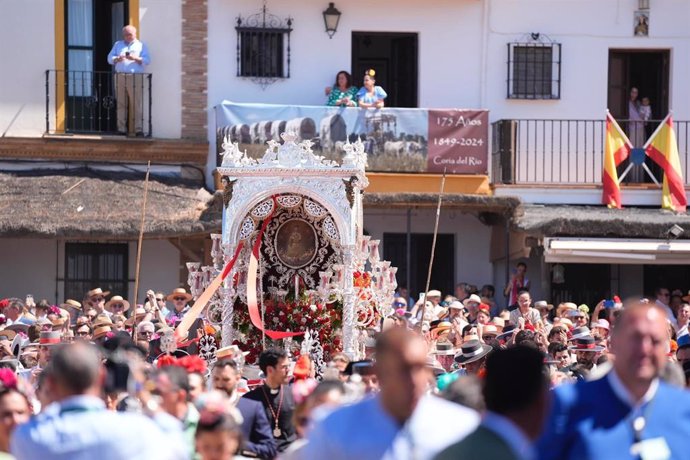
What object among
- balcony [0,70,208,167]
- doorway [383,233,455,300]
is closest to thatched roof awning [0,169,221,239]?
balcony [0,70,208,167]

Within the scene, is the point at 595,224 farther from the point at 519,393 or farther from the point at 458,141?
the point at 519,393

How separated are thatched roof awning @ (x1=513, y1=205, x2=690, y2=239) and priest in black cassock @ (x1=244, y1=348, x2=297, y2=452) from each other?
11040 mm

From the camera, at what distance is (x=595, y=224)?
2269cm

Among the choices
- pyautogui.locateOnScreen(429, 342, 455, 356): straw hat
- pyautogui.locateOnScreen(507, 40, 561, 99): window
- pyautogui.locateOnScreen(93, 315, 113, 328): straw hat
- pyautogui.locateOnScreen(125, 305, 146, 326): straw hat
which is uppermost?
pyautogui.locateOnScreen(507, 40, 561, 99): window

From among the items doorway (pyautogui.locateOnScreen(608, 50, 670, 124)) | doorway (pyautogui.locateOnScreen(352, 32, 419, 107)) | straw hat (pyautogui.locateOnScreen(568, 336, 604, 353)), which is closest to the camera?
straw hat (pyautogui.locateOnScreen(568, 336, 604, 353))

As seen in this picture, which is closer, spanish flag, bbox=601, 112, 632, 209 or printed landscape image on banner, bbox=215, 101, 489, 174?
printed landscape image on banner, bbox=215, 101, 489, 174

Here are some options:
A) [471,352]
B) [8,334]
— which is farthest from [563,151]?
[471,352]

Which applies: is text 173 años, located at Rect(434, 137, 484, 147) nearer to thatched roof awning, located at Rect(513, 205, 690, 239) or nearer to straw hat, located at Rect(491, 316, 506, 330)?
thatched roof awning, located at Rect(513, 205, 690, 239)

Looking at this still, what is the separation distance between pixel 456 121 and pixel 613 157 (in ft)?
A: 7.97

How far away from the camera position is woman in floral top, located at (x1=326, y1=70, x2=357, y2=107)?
24.0 m

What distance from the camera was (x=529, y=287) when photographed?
78.7ft

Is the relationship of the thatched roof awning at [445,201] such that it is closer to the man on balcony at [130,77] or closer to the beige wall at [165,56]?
the beige wall at [165,56]

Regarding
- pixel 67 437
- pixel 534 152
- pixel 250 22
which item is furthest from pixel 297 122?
pixel 67 437

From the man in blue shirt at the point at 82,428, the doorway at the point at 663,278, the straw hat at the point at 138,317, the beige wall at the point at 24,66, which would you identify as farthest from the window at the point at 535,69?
the man in blue shirt at the point at 82,428
